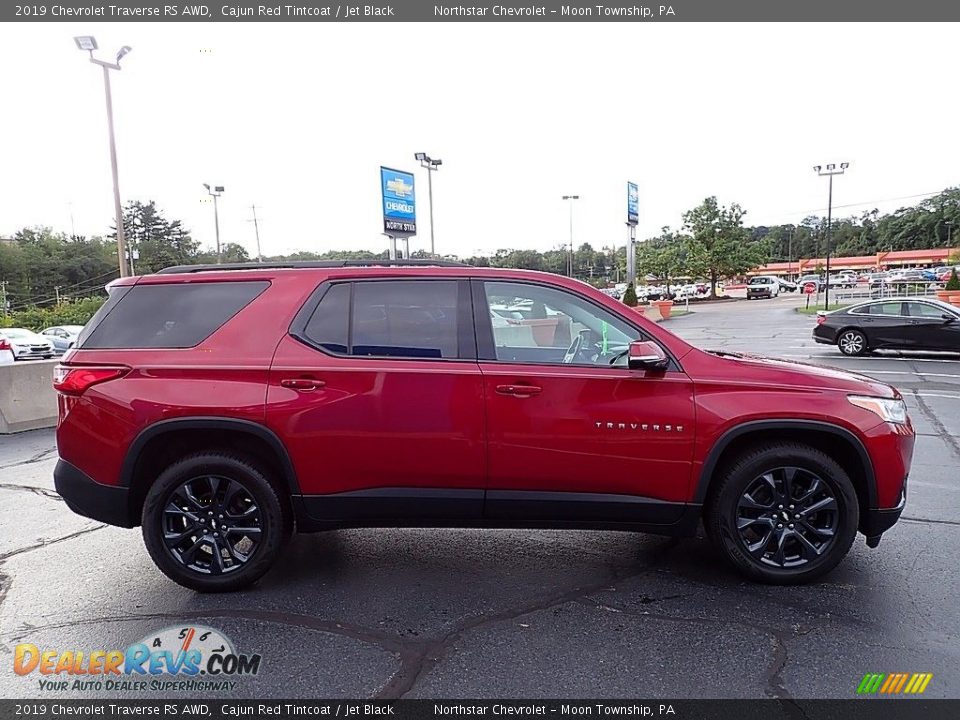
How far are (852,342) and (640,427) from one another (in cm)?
1436

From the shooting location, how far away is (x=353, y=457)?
3.49m

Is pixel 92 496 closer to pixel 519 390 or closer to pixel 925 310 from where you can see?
pixel 519 390

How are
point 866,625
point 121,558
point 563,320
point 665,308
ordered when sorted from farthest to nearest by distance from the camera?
point 665,308 → point 121,558 → point 563,320 → point 866,625

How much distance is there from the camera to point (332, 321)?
11.9 feet

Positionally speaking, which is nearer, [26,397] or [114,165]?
[26,397]

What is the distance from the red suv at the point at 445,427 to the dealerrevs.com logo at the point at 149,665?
0.52 m

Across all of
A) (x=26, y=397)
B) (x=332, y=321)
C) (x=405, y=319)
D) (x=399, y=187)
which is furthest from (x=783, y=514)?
(x=399, y=187)

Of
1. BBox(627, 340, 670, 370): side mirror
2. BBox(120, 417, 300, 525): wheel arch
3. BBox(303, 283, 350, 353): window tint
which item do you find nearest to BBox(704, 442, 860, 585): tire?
BBox(627, 340, 670, 370): side mirror

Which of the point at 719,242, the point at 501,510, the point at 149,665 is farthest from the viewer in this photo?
the point at 719,242

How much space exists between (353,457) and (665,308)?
→ 104 feet

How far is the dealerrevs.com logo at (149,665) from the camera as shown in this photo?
2832 mm

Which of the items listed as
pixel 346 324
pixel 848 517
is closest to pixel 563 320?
pixel 346 324

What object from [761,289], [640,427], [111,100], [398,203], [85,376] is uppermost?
[111,100]

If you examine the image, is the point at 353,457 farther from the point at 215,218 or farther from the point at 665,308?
the point at 215,218
